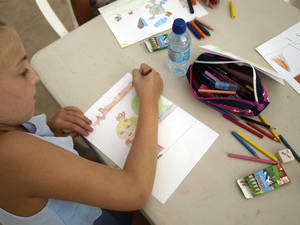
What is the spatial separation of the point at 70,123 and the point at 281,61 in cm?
79

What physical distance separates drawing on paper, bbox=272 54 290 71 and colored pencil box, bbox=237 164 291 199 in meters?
0.39

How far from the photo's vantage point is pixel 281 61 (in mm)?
809

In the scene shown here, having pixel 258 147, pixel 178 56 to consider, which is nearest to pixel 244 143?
pixel 258 147

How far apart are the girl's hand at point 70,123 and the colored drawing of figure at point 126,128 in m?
0.09

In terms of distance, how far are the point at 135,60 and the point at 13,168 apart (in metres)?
0.55

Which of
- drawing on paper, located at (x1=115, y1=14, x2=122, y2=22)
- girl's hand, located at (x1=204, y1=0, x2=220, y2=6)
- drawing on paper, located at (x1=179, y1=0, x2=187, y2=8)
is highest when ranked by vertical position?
drawing on paper, located at (x1=115, y1=14, x2=122, y2=22)

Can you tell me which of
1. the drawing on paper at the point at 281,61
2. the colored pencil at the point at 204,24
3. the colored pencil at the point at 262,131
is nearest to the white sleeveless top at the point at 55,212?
the colored pencil at the point at 262,131

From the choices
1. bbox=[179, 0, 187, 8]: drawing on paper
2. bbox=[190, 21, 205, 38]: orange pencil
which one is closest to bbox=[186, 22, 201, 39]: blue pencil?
bbox=[190, 21, 205, 38]: orange pencil

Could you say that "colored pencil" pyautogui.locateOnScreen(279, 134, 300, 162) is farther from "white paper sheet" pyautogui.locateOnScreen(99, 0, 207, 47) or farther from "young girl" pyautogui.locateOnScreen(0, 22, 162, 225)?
"white paper sheet" pyautogui.locateOnScreen(99, 0, 207, 47)

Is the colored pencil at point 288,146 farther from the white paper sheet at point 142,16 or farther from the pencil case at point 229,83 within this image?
the white paper sheet at point 142,16

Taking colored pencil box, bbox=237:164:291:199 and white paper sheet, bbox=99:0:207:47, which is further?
white paper sheet, bbox=99:0:207:47

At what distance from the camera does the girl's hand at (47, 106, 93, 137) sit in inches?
27.8

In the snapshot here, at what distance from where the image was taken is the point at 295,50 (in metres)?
0.83

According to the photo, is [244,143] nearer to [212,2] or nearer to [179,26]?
[179,26]
